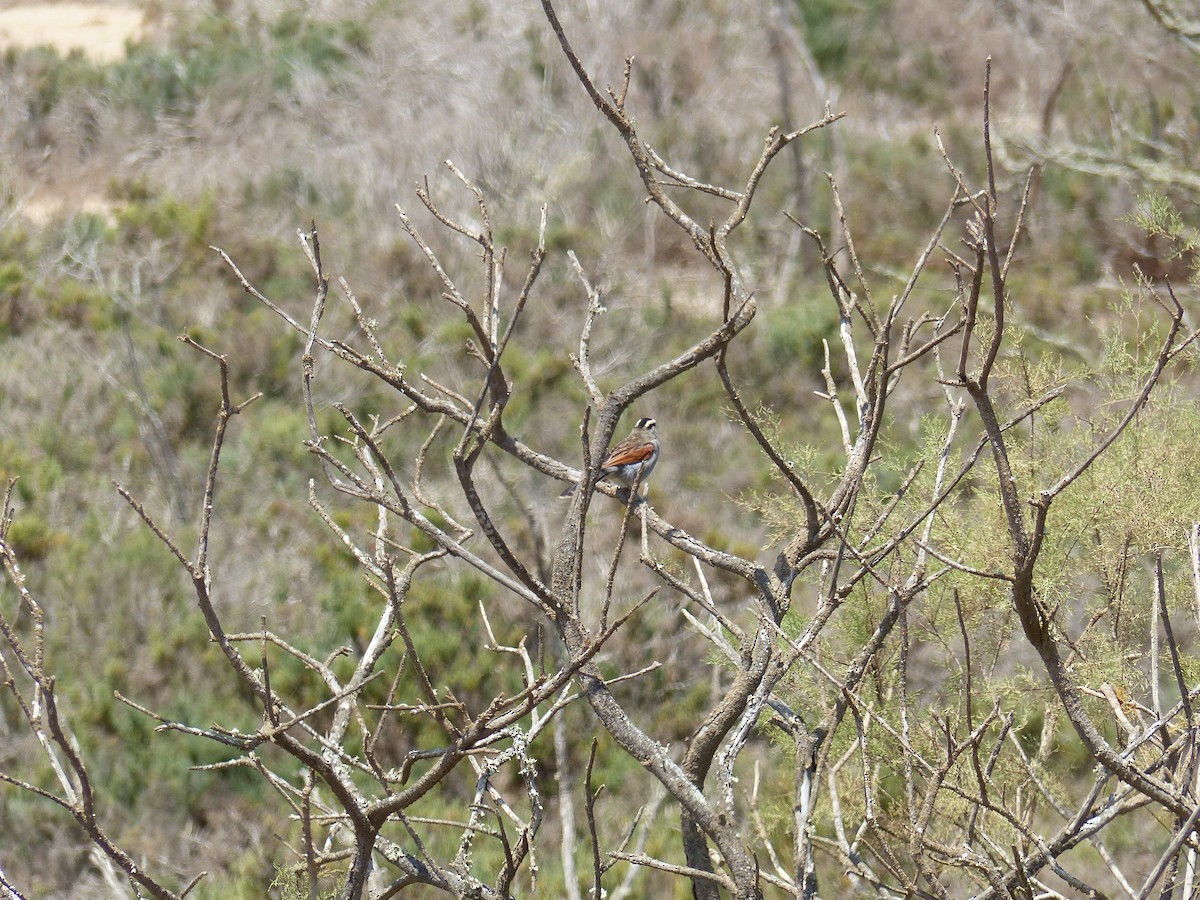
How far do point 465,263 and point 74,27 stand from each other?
37.2ft

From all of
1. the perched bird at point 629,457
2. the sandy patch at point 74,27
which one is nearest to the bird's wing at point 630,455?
the perched bird at point 629,457

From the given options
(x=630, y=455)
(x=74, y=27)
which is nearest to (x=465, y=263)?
(x=630, y=455)

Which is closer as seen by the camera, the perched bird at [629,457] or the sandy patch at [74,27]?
the perched bird at [629,457]

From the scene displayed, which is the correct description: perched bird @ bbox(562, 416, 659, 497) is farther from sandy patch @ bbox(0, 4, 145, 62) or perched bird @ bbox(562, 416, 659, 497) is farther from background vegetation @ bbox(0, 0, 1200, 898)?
sandy patch @ bbox(0, 4, 145, 62)

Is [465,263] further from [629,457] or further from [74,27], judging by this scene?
[74,27]

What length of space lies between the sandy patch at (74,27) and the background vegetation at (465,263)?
650 millimetres

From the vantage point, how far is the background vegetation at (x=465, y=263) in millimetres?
5457

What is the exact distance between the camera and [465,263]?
11.3m

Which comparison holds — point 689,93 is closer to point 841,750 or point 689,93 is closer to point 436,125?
point 436,125

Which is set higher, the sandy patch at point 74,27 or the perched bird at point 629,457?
the sandy patch at point 74,27

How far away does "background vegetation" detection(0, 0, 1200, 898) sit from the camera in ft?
17.9

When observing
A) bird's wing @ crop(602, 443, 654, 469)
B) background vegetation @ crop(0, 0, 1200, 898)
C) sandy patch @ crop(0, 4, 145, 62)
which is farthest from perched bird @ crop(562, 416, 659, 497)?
sandy patch @ crop(0, 4, 145, 62)

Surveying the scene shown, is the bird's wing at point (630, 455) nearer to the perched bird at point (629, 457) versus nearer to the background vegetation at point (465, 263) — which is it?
the perched bird at point (629, 457)

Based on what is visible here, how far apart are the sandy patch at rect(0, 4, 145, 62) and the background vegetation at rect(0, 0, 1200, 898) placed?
0.65 meters
